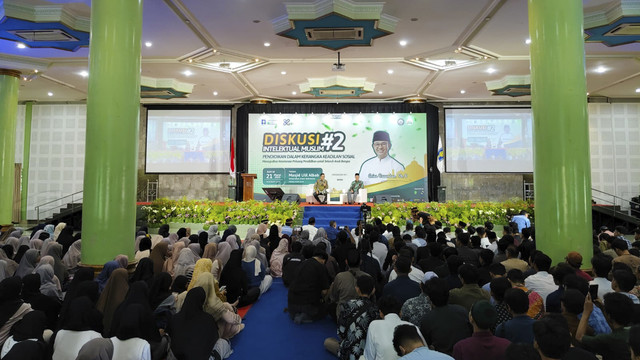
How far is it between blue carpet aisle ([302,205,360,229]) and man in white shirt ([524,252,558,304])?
26.9 feet

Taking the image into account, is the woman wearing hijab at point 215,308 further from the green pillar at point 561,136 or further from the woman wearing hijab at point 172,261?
the green pillar at point 561,136

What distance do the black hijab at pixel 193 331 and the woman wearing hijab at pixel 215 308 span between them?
33 centimetres

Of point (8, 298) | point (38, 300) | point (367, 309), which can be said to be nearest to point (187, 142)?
point (38, 300)

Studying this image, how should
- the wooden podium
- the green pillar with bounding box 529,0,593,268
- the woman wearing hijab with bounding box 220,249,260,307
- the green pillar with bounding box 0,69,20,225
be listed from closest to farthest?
the green pillar with bounding box 529,0,593,268
the woman wearing hijab with bounding box 220,249,260,307
the green pillar with bounding box 0,69,20,225
the wooden podium

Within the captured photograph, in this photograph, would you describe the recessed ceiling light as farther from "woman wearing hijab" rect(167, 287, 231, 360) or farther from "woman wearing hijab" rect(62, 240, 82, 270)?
"woman wearing hijab" rect(62, 240, 82, 270)

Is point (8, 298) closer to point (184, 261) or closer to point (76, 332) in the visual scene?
point (76, 332)

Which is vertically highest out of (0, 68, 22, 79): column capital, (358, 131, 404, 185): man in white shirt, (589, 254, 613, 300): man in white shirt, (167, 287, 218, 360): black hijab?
(0, 68, 22, 79): column capital

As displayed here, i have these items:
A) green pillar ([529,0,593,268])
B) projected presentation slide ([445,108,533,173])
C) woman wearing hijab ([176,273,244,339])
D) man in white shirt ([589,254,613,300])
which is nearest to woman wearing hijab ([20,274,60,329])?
woman wearing hijab ([176,273,244,339])

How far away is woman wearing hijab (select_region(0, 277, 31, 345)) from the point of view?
301 centimetres

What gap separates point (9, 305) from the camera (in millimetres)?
3049

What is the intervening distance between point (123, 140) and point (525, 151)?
14.8 meters

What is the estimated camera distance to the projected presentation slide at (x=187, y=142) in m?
16.4

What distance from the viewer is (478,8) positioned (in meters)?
8.23

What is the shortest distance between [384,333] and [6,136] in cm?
1245
